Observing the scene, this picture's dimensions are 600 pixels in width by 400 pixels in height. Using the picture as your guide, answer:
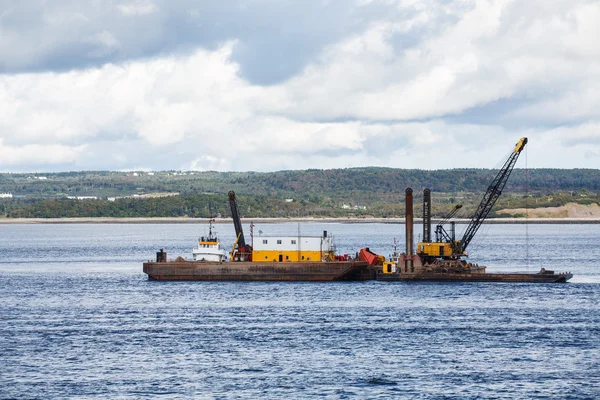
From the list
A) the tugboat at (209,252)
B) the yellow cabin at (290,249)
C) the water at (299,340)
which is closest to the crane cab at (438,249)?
the water at (299,340)

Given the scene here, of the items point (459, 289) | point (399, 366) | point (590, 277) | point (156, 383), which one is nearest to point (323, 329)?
point (399, 366)

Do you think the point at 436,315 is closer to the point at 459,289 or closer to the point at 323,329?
the point at 323,329

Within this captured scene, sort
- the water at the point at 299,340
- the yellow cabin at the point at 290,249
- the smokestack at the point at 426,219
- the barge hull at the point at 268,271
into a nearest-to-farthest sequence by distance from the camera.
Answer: the water at the point at 299,340, the barge hull at the point at 268,271, the yellow cabin at the point at 290,249, the smokestack at the point at 426,219

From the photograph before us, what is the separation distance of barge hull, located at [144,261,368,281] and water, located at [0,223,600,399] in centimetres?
134

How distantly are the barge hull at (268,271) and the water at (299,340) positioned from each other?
1.34 meters

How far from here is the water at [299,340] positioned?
5009 cm

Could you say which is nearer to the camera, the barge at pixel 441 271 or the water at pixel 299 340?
the water at pixel 299 340

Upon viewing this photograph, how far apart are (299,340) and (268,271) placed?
121ft

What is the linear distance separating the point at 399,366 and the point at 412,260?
45.5m

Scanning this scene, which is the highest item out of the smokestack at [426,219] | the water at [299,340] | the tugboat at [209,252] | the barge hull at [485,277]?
the smokestack at [426,219]

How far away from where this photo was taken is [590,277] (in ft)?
359

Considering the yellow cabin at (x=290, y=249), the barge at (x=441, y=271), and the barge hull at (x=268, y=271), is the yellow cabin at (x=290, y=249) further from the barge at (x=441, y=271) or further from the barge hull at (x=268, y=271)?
the barge at (x=441, y=271)

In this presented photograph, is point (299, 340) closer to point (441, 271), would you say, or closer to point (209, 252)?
point (441, 271)

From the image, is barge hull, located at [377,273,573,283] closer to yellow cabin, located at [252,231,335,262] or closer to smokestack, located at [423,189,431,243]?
smokestack, located at [423,189,431,243]
